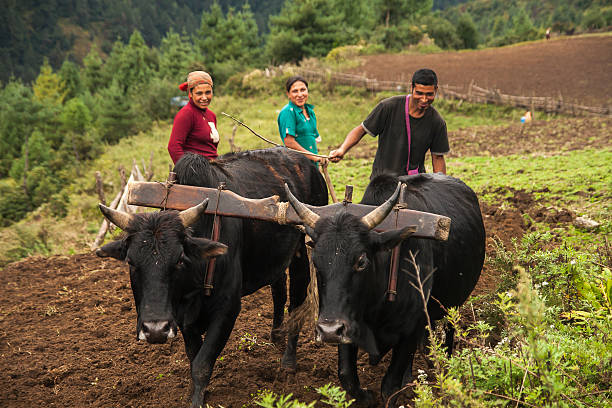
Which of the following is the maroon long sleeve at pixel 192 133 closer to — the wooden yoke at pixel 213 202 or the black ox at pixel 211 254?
the black ox at pixel 211 254

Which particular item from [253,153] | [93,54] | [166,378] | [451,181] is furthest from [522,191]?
[93,54]

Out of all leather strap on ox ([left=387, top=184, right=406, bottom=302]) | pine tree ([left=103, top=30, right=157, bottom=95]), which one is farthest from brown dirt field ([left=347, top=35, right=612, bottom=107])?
leather strap on ox ([left=387, top=184, right=406, bottom=302])

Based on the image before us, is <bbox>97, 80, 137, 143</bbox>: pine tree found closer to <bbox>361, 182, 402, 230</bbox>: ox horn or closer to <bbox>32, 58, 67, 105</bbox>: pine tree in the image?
<bbox>32, 58, 67, 105</bbox>: pine tree

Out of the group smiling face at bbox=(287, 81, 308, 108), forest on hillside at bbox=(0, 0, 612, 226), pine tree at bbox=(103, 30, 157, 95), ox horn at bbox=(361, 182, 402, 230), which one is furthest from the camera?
pine tree at bbox=(103, 30, 157, 95)

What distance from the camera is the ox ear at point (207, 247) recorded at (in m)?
3.65

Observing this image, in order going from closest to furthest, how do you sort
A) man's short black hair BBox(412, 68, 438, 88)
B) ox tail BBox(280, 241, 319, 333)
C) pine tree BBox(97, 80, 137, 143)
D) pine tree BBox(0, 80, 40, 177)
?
ox tail BBox(280, 241, 319, 333) → man's short black hair BBox(412, 68, 438, 88) → pine tree BBox(97, 80, 137, 143) → pine tree BBox(0, 80, 40, 177)

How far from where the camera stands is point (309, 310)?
14.4 feet

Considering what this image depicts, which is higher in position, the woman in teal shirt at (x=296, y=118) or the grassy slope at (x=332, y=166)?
the woman in teal shirt at (x=296, y=118)

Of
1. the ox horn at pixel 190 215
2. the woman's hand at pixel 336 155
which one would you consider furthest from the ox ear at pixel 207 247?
the woman's hand at pixel 336 155

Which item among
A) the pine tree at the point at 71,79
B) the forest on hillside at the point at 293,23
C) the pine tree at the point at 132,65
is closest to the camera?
the forest on hillside at the point at 293,23

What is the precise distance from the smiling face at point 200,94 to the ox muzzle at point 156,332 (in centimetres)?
220

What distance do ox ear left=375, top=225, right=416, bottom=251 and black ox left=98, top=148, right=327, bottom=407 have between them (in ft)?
3.62

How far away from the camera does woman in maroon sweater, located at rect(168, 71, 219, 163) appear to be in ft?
15.2

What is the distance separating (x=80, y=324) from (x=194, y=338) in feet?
8.81
